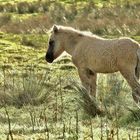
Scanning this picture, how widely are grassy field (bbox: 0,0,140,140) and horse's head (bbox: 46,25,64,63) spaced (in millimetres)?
525

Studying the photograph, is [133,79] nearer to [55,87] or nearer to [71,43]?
[55,87]

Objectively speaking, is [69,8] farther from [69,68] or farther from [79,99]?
[79,99]

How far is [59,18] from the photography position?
28000 millimetres

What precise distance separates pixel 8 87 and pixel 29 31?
12305 mm

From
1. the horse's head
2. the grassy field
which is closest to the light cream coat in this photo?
the horse's head

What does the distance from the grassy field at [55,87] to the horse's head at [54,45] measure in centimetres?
53

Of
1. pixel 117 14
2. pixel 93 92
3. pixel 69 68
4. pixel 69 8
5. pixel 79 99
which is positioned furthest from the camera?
pixel 69 8

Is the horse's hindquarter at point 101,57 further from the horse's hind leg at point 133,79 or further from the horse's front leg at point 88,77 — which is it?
the horse's hind leg at point 133,79

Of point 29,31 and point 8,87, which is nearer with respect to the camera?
point 8,87

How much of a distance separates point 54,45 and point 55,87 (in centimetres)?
124

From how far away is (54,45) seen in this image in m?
12.1

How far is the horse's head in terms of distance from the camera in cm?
1198

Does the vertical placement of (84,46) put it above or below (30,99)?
above

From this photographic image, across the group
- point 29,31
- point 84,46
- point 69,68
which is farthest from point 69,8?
point 84,46
